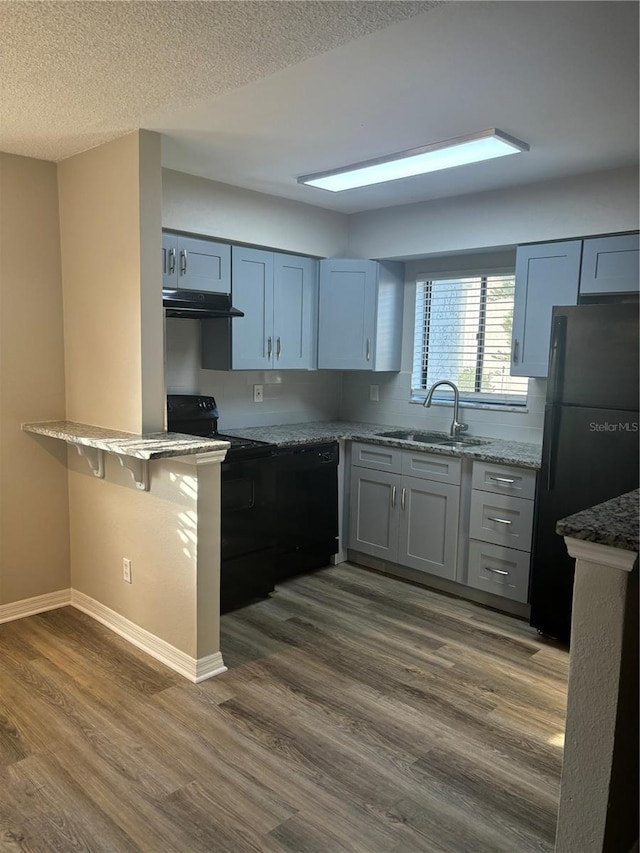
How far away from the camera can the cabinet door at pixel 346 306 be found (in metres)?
4.44

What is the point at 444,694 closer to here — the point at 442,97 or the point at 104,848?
the point at 104,848

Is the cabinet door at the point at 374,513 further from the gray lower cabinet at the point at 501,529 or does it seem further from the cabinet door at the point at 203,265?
the cabinet door at the point at 203,265

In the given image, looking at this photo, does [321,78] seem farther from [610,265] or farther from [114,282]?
[610,265]

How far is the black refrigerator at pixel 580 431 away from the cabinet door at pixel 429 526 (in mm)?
592

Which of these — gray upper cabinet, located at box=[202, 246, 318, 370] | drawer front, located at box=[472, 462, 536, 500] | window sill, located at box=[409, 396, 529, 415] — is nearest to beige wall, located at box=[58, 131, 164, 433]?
gray upper cabinet, located at box=[202, 246, 318, 370]

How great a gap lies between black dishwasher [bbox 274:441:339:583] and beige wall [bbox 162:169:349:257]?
53.3 inches

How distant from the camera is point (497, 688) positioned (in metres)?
2.86

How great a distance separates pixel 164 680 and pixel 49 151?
8.60 ft

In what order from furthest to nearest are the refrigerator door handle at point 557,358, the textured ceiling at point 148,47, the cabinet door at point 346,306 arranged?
the cabinet door at point 346,306, the refrigerator door handle at point 557,358, the textured ceiling at point 148,47

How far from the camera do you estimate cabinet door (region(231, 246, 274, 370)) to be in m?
3.94

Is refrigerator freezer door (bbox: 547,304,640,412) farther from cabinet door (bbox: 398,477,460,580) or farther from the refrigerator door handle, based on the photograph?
cabinet door (bbox: 398,477,460,580)

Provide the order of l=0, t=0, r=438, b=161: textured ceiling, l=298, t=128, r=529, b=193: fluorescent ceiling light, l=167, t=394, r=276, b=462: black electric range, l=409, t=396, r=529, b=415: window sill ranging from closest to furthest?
l=0, t=0, r=438, b=161: textured ceiling, l=298, t=128, r=529, b=193: fluorescent ceiling light, l=167, t=394, r=276, b=462: black electric range, l=409, t=396, r=529, b=415: window sill

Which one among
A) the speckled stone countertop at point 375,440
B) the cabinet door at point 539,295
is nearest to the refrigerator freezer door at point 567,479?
the speckled stone countertop at point 375,440

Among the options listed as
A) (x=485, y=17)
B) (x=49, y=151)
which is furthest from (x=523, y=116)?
(x=49, y=151)
